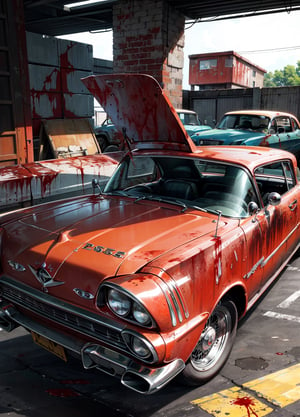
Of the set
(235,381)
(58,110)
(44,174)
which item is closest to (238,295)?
(235,381)

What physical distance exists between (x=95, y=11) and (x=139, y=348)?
940 centimetres

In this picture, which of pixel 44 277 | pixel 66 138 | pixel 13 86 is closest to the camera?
pixel 44 277

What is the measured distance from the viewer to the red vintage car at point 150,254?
2.13 m

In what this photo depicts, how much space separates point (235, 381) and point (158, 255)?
1113 millimetres

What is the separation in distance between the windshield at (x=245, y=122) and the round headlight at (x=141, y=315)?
8854 millimetres

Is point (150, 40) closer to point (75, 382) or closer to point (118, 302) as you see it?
point (118, 302)

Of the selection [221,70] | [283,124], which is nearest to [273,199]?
[283,124]

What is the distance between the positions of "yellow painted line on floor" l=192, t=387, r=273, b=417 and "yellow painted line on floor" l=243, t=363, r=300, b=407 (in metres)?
0.09

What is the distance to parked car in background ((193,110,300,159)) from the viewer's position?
9367 millimetres

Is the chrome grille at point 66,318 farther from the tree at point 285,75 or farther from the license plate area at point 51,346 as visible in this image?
the tree at point 285,75

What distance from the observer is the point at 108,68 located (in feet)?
60.5

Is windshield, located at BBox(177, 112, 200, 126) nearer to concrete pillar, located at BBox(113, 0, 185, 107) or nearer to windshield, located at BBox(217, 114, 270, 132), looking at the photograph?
windshield, located at BBox(217, 114, 270, 132)

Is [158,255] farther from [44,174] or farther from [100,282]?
[44,174]

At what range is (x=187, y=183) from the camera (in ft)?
11.8
